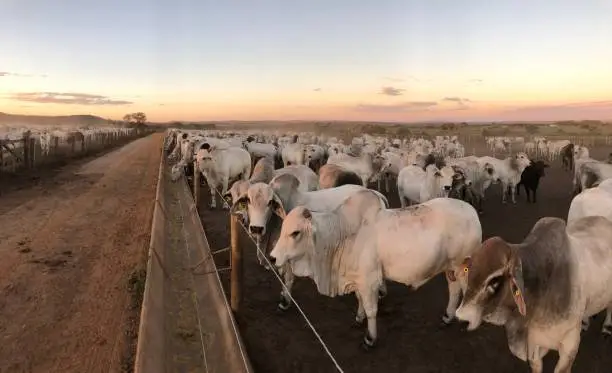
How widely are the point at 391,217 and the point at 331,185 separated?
15.0ft

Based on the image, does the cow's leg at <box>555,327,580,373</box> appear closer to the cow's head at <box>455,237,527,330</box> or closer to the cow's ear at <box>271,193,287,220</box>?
the cow's head at <box>455,237,527,330</box>

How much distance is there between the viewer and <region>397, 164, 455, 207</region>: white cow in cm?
1317

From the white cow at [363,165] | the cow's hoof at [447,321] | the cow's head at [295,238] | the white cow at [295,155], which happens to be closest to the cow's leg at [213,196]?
the white cow at [363,165]

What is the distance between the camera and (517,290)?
12.8 ft

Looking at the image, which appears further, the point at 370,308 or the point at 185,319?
the point at 185,319

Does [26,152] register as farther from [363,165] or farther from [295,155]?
[363,165]

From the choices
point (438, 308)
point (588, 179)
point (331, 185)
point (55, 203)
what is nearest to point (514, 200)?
point (588, 179)

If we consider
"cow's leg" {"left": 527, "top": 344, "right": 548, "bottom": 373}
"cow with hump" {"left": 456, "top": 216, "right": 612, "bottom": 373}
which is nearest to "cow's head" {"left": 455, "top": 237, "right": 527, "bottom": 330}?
"cow with hump" {"left": 456, "top": 216, "right": 612, "bottom": 373}

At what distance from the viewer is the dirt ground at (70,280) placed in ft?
18.2

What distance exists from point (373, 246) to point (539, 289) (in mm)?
2171

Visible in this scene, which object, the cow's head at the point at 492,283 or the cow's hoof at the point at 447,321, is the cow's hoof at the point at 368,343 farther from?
the cow's head at the point at 492,283

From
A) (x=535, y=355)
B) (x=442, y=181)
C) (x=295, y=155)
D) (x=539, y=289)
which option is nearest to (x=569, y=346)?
(x=535, y=355)

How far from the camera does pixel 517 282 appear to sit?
3910 mm

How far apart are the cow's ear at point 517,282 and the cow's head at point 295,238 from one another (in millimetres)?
2408
